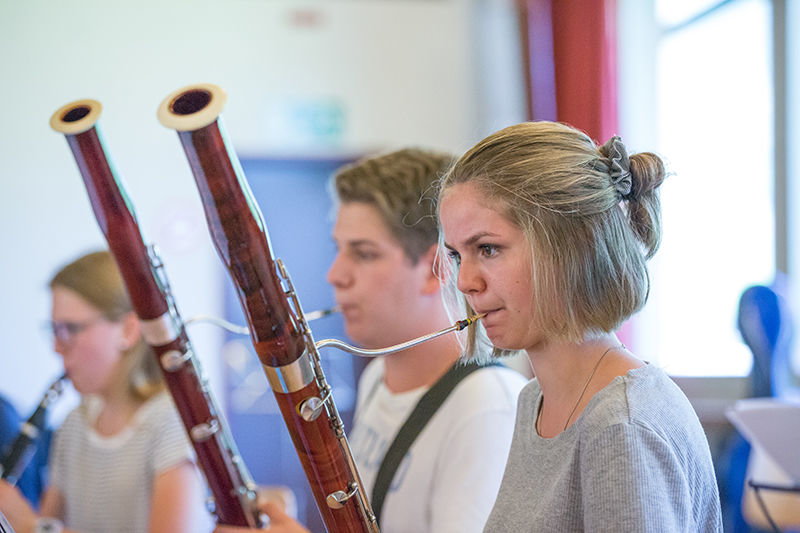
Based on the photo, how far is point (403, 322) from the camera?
1401 millimetres

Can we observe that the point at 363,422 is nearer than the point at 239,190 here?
No

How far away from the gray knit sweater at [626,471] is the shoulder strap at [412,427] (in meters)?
0.36

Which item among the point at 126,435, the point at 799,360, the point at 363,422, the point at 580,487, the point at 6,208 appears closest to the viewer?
the point at 580,487

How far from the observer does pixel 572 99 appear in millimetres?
3500

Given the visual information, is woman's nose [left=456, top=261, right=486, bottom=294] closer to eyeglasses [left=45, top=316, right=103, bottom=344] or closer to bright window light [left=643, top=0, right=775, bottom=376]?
eyeglasses [left=45, top=316, right=103, bottom=344]

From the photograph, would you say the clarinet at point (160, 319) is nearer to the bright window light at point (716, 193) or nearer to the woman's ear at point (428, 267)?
the woman's ear at point (428, 267)

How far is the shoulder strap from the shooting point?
129 centimetres

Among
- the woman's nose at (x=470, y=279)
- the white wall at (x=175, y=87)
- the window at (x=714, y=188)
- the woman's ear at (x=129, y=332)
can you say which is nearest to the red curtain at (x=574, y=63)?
the window at (x=714, y=188)

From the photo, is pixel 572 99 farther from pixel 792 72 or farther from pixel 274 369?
pixel 274 369

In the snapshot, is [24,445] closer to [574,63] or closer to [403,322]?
[403,322]

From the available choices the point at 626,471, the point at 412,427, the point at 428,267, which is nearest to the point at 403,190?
the point at 428,267

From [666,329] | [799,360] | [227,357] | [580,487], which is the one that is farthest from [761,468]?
[227,357]

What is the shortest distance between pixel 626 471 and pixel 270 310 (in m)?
0.42

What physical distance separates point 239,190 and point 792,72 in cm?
302
